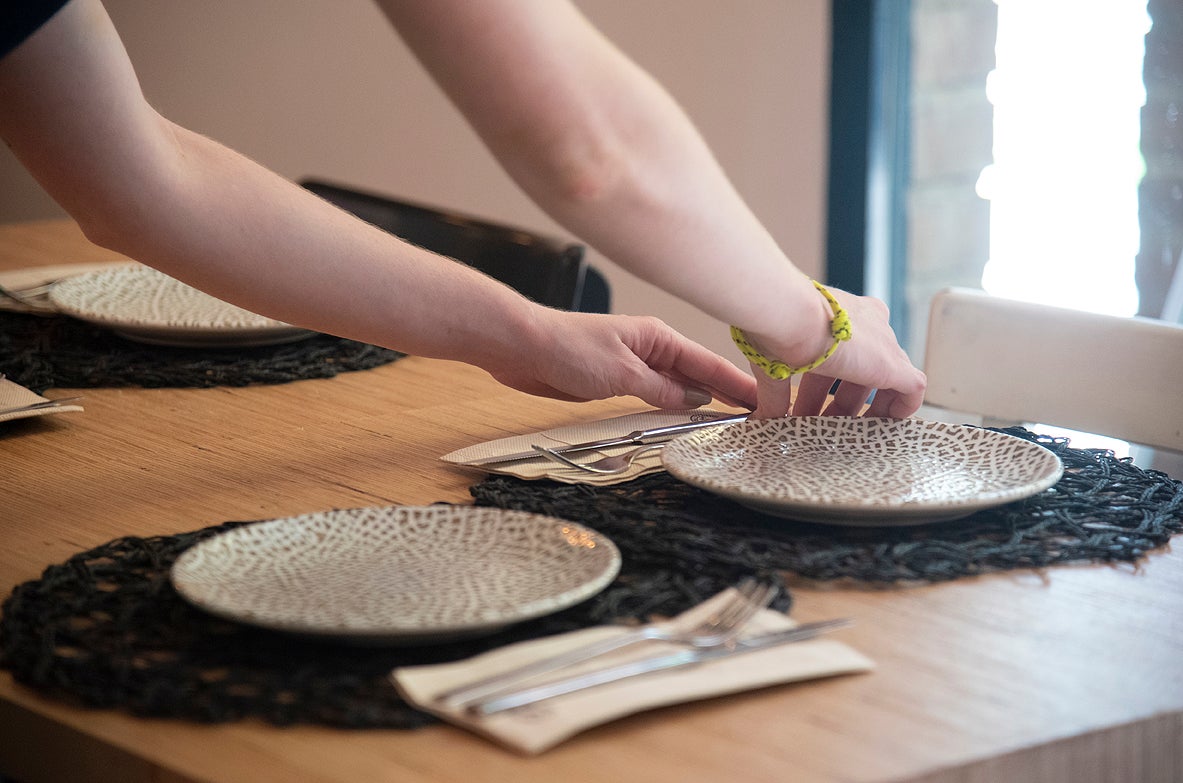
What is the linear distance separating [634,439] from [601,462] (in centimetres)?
7

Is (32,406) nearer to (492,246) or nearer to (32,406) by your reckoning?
(32,406)

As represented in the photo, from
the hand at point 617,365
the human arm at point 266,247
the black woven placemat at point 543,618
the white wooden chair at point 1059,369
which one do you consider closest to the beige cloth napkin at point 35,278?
the human arm at point 266,247

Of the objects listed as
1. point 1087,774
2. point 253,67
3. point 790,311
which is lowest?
point 1087,774

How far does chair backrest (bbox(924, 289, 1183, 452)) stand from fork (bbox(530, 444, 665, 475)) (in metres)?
0.49

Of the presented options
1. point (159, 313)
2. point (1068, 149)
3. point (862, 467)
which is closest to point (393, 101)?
point (1068, 149)

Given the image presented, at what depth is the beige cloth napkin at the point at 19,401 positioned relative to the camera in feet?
3.68

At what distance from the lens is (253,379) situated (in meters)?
1.30

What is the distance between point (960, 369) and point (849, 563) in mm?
619

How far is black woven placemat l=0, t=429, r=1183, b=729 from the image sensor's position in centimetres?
63

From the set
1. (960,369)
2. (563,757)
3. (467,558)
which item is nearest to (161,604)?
(467,558)

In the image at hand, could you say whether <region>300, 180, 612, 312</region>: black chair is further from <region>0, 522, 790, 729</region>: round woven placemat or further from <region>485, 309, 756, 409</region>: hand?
<region>0, 522, 790, 729</region>: round woven placemat

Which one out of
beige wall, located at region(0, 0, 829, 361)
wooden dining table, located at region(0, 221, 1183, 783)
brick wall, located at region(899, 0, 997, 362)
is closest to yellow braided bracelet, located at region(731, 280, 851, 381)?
wooden dining table, located at region(0, 221, 1183, 783)

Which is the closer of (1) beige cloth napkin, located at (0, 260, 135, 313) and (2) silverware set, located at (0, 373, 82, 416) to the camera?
(2) silverware set, located at (0, 373, 82, 416)

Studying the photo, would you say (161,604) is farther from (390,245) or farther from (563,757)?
(390,245)
